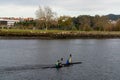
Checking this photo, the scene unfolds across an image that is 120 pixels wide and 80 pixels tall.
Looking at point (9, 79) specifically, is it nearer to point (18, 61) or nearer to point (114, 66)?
point (18, 61)

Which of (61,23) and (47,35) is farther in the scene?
(61,23)

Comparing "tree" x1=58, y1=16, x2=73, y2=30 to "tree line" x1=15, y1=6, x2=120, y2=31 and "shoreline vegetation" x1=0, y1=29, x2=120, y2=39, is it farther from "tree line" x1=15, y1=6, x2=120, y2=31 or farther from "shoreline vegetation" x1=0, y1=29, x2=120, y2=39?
"shoreline vegetation" x1=0, y1=29, x2=120, y2=39

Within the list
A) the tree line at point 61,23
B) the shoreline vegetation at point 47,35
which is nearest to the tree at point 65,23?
the tree line at point 61,23

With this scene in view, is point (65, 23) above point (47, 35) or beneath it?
above

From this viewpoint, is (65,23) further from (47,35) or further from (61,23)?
(47,35)

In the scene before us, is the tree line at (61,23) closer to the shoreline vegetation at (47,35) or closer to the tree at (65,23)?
the tree at (65,23)

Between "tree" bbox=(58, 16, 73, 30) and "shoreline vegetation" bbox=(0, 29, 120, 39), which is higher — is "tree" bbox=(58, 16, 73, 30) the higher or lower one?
the higher one

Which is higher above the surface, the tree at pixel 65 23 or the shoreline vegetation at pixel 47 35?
the tree at pixel 65 23

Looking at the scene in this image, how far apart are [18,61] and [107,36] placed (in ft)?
341

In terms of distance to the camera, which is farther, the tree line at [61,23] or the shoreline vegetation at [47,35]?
the tree line at [61,23]

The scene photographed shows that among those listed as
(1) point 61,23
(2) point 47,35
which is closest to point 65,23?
(1) point 61,23

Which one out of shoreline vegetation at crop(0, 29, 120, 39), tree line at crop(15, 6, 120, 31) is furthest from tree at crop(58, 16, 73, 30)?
shoreline vegetation at crop(0, 29, 120, 39)

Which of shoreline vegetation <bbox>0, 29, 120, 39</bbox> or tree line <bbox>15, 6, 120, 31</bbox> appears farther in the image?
tree line <bbox>15, 6, 120, 31</bbox>

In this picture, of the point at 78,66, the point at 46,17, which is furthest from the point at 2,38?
the point at 78,66
